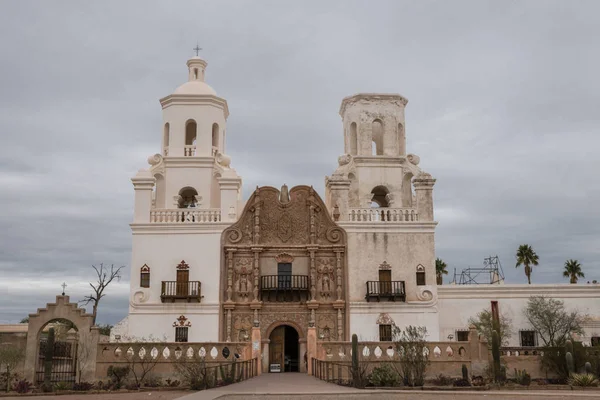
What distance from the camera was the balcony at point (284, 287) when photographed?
37781 mm

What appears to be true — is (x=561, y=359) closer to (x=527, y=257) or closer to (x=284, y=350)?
(x=284, y=350)

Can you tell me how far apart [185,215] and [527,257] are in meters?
33.9

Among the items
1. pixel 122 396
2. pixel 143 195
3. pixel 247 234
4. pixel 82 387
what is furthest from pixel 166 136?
pixel 122 396

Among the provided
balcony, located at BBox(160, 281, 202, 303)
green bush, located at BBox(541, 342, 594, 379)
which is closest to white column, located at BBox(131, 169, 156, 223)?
balcony, located at BBox(160, 281, 202, 303)

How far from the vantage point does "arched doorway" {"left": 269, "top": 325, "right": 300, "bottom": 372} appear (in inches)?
1469

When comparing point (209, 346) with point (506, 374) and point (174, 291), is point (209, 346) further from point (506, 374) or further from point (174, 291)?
point (506, 374)

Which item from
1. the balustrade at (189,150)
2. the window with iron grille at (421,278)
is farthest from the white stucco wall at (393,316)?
the balustrade at (189,150)

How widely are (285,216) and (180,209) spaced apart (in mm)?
6079

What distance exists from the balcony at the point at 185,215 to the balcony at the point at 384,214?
7.94 metres

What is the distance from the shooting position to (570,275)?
55844mm

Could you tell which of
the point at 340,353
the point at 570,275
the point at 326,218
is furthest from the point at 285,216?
the point at 570,275

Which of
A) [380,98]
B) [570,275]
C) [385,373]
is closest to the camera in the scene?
[385,373]

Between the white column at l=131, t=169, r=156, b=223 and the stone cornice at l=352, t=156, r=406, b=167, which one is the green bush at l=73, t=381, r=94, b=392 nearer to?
the white column at l=131, t=169, r=156, b=223

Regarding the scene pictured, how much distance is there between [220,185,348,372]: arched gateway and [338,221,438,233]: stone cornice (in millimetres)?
716
